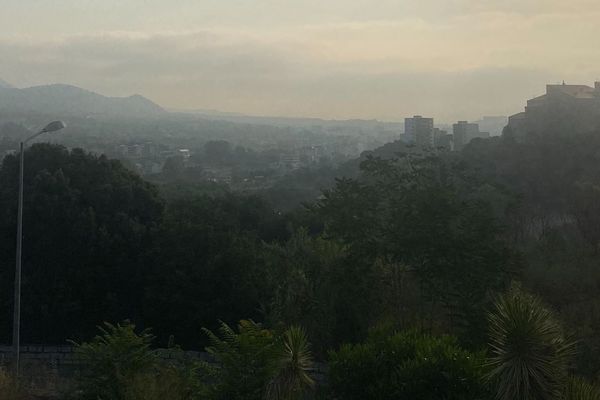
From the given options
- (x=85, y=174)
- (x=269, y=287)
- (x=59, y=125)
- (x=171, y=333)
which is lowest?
(x=171, y=333)

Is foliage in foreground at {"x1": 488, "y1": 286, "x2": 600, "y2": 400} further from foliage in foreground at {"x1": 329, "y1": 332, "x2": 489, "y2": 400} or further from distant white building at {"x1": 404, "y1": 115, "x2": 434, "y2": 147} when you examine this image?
distant white building at {"x1": 404, "y1": 115, "x2": 434, "y2": 147}

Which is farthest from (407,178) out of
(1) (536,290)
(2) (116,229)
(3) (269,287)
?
(2) (116,229)

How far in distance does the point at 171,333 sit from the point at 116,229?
4.36m

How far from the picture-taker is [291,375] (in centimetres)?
895

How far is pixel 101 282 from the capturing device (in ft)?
75.2

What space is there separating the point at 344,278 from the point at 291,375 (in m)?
7.22

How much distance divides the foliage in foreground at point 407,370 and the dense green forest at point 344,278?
22mm

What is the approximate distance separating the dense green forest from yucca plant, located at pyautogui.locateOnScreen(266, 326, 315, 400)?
5cm

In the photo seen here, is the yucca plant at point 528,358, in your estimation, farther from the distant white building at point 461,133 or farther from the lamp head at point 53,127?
the distant white building at point 461,133

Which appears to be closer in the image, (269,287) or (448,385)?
(448,385)

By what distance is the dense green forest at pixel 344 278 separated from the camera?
359 inches

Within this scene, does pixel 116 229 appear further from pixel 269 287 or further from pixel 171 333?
pixel 269 287

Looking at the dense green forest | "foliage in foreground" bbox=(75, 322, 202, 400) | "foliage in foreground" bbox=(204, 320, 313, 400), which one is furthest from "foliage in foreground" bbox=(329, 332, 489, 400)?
"foliage in foreground" bbox=(75, 322, 202, 400)

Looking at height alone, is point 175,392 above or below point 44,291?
above
